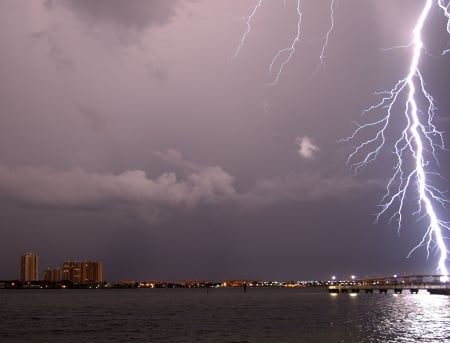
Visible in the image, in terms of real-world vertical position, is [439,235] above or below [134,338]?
above

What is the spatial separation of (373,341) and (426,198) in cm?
1983

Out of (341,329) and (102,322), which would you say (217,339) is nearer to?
(341,329)

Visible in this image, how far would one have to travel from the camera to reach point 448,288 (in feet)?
381

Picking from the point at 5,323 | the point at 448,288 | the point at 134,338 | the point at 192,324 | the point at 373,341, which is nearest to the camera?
the point at 373,341

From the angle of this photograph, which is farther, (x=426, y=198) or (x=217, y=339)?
(x=426, y=198)

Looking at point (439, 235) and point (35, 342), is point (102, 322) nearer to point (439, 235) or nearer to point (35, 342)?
point (35, 342)

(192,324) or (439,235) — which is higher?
(439,235)

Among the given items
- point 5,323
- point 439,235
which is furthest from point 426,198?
point 5,323

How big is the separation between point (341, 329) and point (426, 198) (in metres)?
15.4

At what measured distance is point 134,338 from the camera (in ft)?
141

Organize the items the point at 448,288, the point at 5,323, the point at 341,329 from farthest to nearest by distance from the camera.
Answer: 1. the point at 448,288
2. the point at 5,323
3. the point at 341,329

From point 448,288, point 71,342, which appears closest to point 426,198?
point 71,342

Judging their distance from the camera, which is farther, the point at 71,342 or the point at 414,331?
the point at 414,331

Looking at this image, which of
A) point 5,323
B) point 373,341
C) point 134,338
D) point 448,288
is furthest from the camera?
point 448,288
